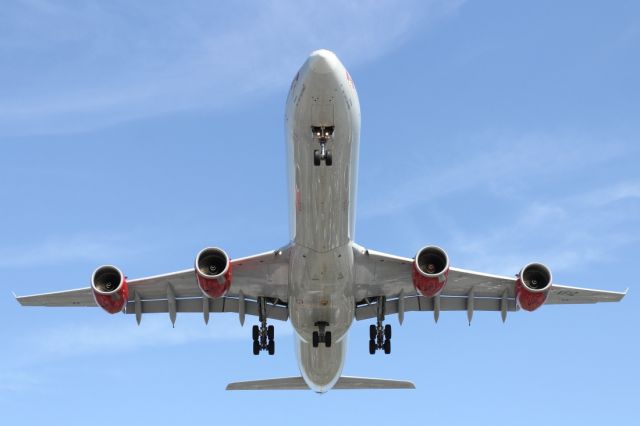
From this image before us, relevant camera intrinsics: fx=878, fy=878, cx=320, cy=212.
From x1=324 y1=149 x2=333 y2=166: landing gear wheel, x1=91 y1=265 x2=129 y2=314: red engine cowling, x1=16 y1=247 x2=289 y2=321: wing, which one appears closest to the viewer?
x1=324 y1=149 x2=333 y2=166: landing gear wheel

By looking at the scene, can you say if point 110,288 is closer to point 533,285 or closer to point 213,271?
point 213,271

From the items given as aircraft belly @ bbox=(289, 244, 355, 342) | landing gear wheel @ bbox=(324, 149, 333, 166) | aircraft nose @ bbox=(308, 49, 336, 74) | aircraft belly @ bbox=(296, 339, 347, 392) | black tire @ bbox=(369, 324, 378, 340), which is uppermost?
aircraft nose @ bbox=(308, 49, 336, 74)

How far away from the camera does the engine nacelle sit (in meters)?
25.3

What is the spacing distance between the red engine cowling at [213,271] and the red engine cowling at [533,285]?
29.6 ft

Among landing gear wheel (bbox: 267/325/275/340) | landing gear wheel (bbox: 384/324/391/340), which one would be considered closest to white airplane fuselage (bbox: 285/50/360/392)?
landing gear wheel (bbox: 267/325/275/340)

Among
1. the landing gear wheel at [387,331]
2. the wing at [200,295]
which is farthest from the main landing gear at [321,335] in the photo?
the landing gear wheel at [387,331]

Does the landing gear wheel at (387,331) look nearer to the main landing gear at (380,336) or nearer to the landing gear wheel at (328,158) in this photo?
the main landing gear at (380,336)

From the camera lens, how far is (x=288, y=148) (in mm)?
23812

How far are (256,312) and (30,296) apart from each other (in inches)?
293

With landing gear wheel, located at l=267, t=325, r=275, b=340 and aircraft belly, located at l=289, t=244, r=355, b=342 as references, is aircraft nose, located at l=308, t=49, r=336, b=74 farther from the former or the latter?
landing gear wheel, located at l=267, t=325, r=275, b=340

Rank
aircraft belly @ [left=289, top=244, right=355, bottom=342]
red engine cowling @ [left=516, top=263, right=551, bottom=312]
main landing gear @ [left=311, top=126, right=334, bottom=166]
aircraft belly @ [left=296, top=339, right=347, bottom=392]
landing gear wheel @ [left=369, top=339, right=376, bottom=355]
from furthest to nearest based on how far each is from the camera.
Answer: landing gear wheel @ [left=369, top=339, right=376, bottom=355] < aircraft belly @ [left=296, top=339, right=347, bottom=392] < red engine cowling @ [left=516, top=263, right=551, bottom=312] < aircraft belly @ [left=289, top=244, right=355, bottom=342] < main landing gear @ [left=311, top=126, right=334, bottom=166]

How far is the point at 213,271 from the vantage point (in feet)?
83.5

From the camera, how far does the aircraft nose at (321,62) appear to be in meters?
21.2

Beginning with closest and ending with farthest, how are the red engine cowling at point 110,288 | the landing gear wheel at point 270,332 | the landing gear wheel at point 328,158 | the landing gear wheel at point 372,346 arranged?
the landing gear wheel at point 328,158, the red engine cowling at point 110,288, the landing gear wheel at point 270,332, the landing gear wheel at point 372,346
